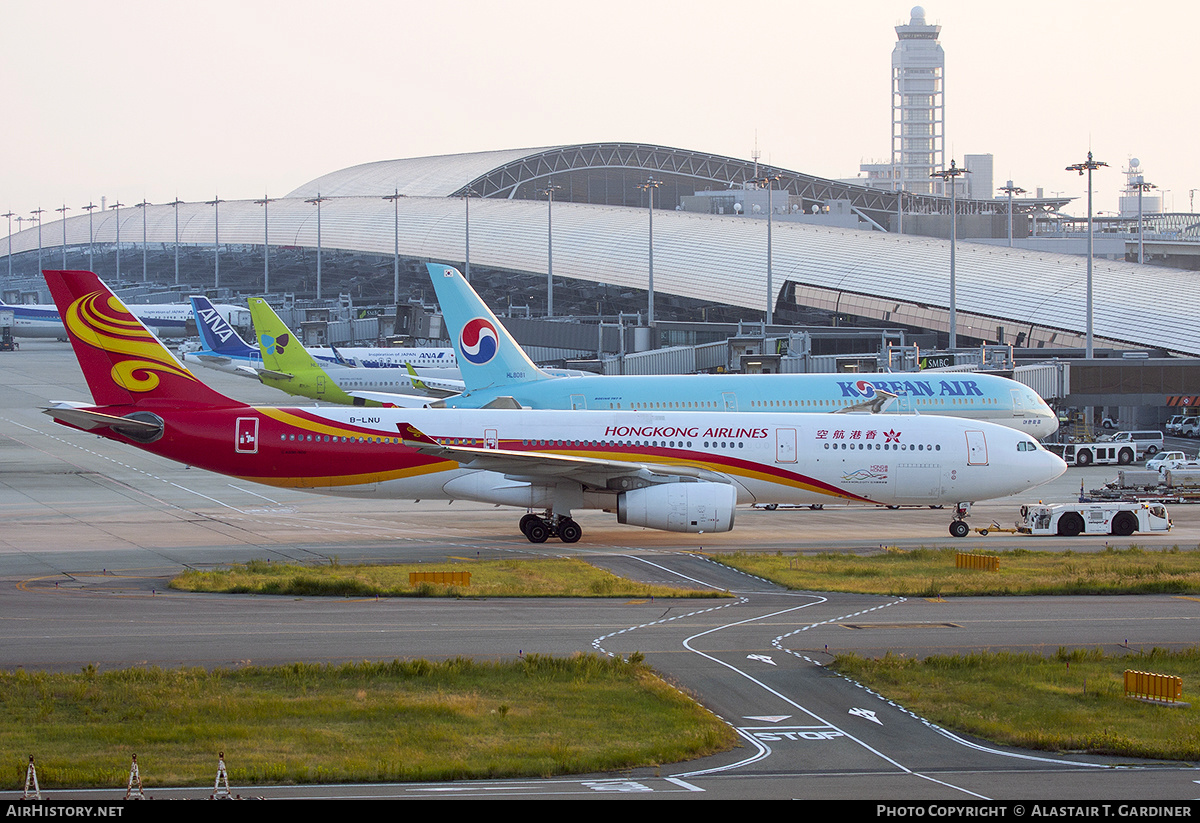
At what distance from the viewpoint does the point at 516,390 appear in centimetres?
4778

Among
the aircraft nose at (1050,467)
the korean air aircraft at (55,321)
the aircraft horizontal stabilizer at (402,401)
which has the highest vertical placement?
the korean air aircraft at (55,321)

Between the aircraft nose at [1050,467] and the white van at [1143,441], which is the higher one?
the aircraft nose at [1050,467]

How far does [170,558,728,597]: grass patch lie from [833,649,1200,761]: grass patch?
7636mm

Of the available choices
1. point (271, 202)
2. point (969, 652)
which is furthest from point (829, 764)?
point (271, 202)

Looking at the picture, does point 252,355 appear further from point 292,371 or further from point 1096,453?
point 1096,453

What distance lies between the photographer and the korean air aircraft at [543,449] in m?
33.7

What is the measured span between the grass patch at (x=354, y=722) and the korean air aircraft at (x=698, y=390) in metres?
27.9

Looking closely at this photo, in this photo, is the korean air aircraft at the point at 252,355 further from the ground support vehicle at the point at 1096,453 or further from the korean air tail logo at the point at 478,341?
the ground support vehicle at the point at 1096,453

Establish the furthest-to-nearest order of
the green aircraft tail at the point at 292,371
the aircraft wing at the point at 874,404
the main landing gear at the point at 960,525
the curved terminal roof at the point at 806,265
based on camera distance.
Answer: the curved terminal roof at the point at 806,265, the green aircraft tail at the point at 292,371, the aircraft wing at the point at 874,404, the main landing gear at the point at 960,525

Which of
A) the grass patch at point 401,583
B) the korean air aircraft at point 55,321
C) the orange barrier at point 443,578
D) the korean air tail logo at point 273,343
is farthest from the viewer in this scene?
the korean air aircraft at point 55,321

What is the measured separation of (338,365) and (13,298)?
100257mm

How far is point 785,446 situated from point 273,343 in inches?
1708

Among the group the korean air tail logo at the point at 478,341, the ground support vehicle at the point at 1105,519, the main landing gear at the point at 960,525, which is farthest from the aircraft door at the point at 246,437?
the ground support vehicle at the point at 1105,519
